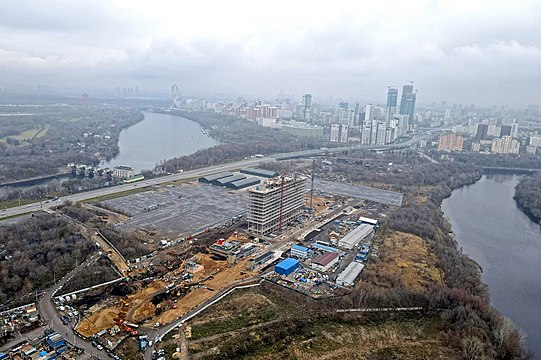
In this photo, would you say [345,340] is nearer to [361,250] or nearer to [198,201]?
[361,250]

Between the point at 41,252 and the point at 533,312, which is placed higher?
the point at 41,252

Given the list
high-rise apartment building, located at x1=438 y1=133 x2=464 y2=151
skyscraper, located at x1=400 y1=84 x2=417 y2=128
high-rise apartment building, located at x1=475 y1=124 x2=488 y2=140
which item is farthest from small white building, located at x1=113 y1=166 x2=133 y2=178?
skyscraper, located at x1=400 y1=84 x2=417 y2=128

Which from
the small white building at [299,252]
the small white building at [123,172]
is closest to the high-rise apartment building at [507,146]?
the small white building at [299,252]

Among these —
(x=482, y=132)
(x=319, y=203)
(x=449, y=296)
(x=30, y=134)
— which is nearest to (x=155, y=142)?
(x=30, y=134)

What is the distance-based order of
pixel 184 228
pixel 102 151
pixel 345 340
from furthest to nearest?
pixel 102 151
pixel 184 228
pixel 345 340

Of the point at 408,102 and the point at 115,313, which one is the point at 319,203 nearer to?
the point at 115,313

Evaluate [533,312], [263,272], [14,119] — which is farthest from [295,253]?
[14,119]
